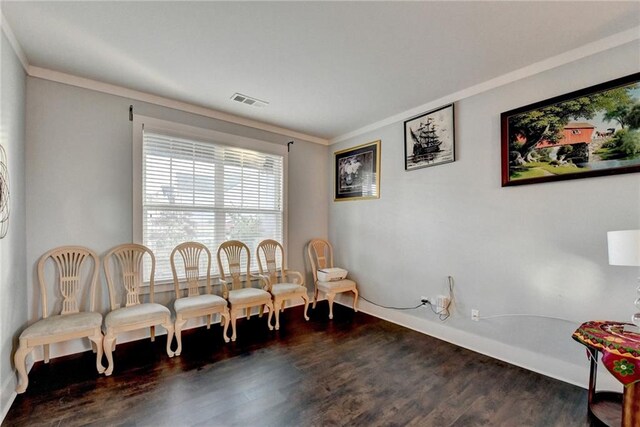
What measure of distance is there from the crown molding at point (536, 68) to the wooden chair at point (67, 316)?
381cm

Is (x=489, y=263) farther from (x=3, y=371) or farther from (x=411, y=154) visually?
(x=3, y=371)

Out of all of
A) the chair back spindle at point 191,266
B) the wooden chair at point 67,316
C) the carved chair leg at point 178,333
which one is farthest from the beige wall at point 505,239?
the wooden chair at point 67,316

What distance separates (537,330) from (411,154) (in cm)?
216

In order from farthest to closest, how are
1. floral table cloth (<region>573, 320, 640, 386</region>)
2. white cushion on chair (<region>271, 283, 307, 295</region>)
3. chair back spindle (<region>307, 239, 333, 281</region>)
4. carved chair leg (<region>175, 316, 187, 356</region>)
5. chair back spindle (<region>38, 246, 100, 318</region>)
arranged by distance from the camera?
chair back spindle (<region>307, 239, 333, 281</region>), white cushion on chair (<region>271, 283, 307, 295</region>), carved chair leg (<region>175, 316, 187, 356</region>), chair back spindle (<region>38, 246, 100, 318</region>), floral table cloth (<region>573, 320, 640, 386</region>)

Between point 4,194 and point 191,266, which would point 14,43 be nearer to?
point 4,194

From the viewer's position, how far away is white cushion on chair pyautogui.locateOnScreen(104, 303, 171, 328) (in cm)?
239

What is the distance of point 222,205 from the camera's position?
3.59m

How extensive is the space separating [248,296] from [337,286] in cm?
127

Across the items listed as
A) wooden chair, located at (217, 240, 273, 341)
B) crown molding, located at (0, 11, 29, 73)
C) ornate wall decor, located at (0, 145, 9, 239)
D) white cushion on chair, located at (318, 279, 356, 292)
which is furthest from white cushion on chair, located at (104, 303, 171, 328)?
crown molding, located at (0, 11, 29, 73)

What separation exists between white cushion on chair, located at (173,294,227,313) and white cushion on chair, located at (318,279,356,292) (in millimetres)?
1388

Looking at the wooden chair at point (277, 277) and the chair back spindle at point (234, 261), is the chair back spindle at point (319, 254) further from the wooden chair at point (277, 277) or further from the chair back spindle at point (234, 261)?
the chair back spindle at point (234, 261)

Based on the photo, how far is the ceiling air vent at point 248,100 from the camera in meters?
3.09

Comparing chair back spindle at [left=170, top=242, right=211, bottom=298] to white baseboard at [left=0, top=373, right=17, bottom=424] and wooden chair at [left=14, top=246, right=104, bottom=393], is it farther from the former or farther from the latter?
white baseboard at [left=0, top=373, right=17, bottom=424]

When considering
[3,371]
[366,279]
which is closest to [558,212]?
[366,279]
